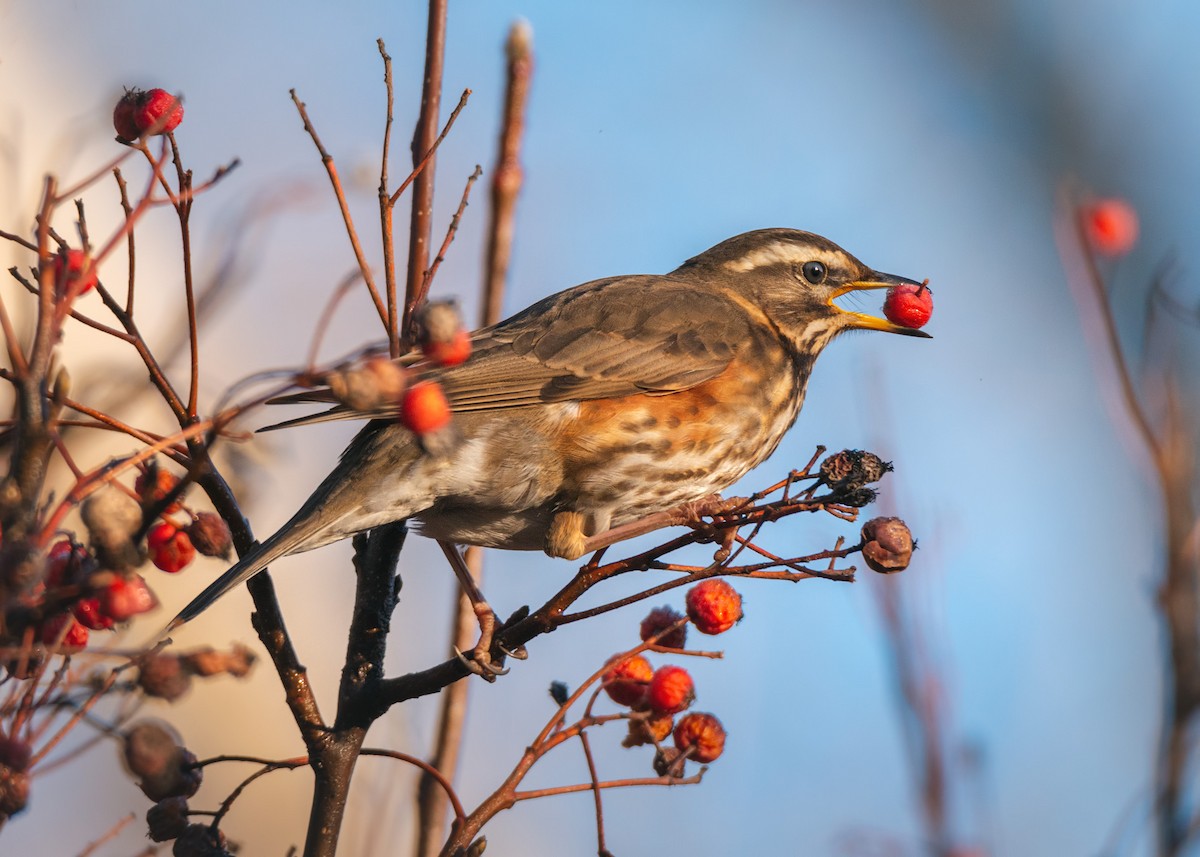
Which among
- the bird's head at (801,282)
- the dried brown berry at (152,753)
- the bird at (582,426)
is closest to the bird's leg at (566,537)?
the bird at (582,426)

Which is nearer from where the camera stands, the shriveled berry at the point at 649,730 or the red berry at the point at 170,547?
the red berry at the point at 170,547

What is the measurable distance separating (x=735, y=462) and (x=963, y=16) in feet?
18.8

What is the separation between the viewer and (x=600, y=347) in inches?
175

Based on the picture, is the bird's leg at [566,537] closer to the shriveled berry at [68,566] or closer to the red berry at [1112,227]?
the red berry at [1112,227]

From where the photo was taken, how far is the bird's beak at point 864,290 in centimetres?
466

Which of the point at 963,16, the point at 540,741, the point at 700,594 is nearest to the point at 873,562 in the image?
the point at 700,594

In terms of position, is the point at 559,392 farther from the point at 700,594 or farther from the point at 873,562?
the point at 873,562

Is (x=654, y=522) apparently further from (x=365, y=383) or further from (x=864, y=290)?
(x=365, y=383)

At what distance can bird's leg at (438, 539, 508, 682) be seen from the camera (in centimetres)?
317

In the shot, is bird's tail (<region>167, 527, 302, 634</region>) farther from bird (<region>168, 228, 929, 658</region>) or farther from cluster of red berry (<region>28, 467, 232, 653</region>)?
bird (<region>168, 228, 929, 658</region>)

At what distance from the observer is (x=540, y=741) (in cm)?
260

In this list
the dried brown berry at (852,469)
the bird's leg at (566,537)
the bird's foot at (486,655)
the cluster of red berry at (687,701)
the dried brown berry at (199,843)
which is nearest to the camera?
the dried brown berry at (199,843)

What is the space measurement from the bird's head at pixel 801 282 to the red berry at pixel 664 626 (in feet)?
6.92

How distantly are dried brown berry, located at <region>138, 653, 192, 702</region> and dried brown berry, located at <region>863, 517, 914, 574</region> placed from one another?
1.45 metres
